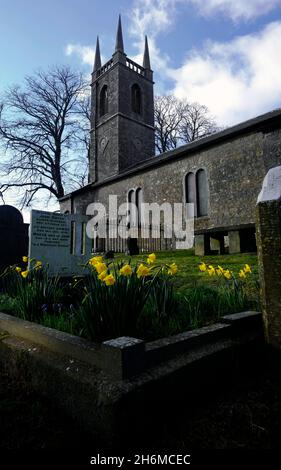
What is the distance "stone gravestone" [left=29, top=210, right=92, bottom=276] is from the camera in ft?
18.4

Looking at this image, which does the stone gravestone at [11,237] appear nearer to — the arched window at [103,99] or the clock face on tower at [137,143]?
the clock face on tower at [137,143]

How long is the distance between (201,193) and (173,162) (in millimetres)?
2954

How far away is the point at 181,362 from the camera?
192 centimetres

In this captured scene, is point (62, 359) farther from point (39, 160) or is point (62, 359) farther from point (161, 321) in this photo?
point (39, 160)

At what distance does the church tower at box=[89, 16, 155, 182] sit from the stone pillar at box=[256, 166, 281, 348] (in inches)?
864

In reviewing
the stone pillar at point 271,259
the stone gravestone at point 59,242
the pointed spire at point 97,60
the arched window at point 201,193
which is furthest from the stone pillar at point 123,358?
the pointed spire at point 97,60

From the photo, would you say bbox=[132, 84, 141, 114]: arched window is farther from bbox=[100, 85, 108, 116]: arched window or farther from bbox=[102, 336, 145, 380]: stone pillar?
bbox=[102, 336, 145, 380]: stone pillar

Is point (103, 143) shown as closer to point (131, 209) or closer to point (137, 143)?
point (137, 143)

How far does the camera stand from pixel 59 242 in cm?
594

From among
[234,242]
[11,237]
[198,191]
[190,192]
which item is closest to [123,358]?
[11,237]

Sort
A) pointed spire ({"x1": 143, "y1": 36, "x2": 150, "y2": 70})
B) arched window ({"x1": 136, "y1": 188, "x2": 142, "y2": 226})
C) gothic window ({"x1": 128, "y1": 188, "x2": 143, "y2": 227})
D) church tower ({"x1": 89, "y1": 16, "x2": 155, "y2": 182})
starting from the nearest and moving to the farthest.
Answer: arched window ({"x1": 136, "y1": 188, "x2": 142, "y2": 226}) < gothic window ({"x1": 128, "y1": 188, "x2": 143, "y2": 227}) < church tower ({"x1": 89, "y1": 16, "x2": 155, "y2": 182}) < pointed spire ({"x1": 143, "y1": 36, "x2": 150, "y2": 70})

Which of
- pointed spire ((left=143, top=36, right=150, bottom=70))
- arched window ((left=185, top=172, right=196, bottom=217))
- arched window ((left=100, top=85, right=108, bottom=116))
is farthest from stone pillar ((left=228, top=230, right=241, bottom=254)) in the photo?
pointed spire ((left=143, top=36, right=150, bottom=70))

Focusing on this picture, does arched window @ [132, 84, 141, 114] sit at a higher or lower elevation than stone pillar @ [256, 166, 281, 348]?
higher

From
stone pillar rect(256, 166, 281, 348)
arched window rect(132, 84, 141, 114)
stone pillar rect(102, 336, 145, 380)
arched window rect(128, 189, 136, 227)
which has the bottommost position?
stone pillar rect(102, 336, 145, 380)
